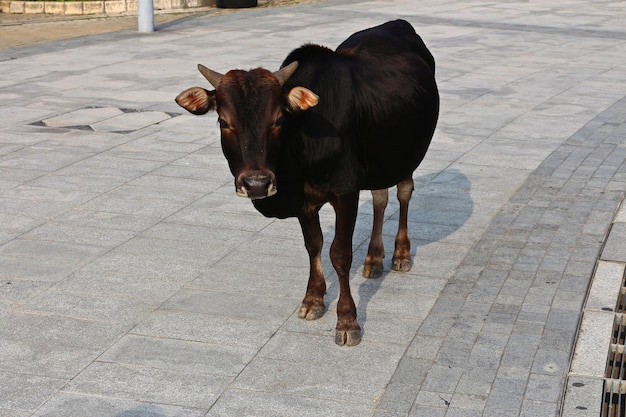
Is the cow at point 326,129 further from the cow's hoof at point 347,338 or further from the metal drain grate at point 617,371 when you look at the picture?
the metal drain grate at point 617,371

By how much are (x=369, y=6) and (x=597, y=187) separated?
17690 mm

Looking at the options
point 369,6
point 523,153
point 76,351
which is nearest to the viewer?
point 76,351

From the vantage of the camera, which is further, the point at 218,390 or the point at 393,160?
the point at 393,160

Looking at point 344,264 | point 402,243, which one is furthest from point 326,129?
point 402,243

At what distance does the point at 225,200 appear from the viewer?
10703 mm

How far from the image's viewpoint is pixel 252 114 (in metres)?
6.59

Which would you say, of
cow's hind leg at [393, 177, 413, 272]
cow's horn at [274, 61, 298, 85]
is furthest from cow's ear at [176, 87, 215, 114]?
cow's hind leg at [393, 177, 413, 272]

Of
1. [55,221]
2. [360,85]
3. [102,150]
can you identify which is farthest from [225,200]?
[360,85]

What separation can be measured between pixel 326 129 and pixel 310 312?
1386 millimetres

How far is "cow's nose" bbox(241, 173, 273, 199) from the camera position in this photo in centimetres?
652

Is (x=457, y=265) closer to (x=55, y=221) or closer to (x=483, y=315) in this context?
(x=483, y=315)

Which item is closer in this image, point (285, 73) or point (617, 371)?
point (285, 73)

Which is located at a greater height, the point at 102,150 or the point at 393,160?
the point at 393,160

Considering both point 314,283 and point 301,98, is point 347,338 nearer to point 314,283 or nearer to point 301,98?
point 314,283
